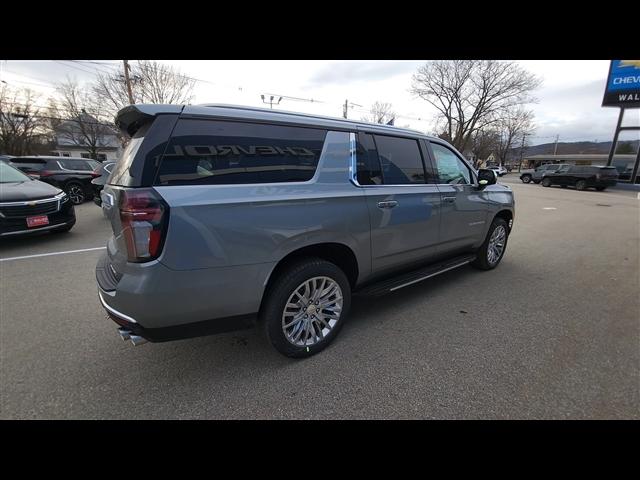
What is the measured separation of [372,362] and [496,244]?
10.8ft

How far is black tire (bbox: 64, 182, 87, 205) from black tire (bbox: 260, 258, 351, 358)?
37.4 ft

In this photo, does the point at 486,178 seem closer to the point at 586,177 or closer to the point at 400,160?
the point at 400,160

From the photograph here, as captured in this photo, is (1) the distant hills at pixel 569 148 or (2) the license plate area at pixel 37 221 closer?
(2) the license plate area at pixel 37 221

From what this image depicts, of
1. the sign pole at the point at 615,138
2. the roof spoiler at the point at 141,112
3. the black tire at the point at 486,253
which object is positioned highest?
the sign pole at the point at 615,138

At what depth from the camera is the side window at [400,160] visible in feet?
9.57

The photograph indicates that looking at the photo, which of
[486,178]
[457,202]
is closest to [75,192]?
[457,202]

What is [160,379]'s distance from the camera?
2225 mm

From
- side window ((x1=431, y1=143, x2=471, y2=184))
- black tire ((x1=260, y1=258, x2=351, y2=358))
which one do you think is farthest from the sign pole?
black tire ((x1=260, y1=258, x2=351, y2=358))

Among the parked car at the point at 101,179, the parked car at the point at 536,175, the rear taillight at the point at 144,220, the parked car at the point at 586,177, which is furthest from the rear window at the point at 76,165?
the parked car at the point at 536,175

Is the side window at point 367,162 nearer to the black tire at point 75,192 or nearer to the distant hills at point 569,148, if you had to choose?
the black tire at point 75,192

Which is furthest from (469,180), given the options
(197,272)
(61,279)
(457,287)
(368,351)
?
(61,279)

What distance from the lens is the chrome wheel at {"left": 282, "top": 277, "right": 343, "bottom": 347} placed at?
2.39m

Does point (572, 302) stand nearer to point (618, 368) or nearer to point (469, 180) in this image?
point (618, 368)

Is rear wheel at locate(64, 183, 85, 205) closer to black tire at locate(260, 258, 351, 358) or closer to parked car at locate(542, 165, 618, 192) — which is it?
black tire at locate(260, 258, 351, 358)
